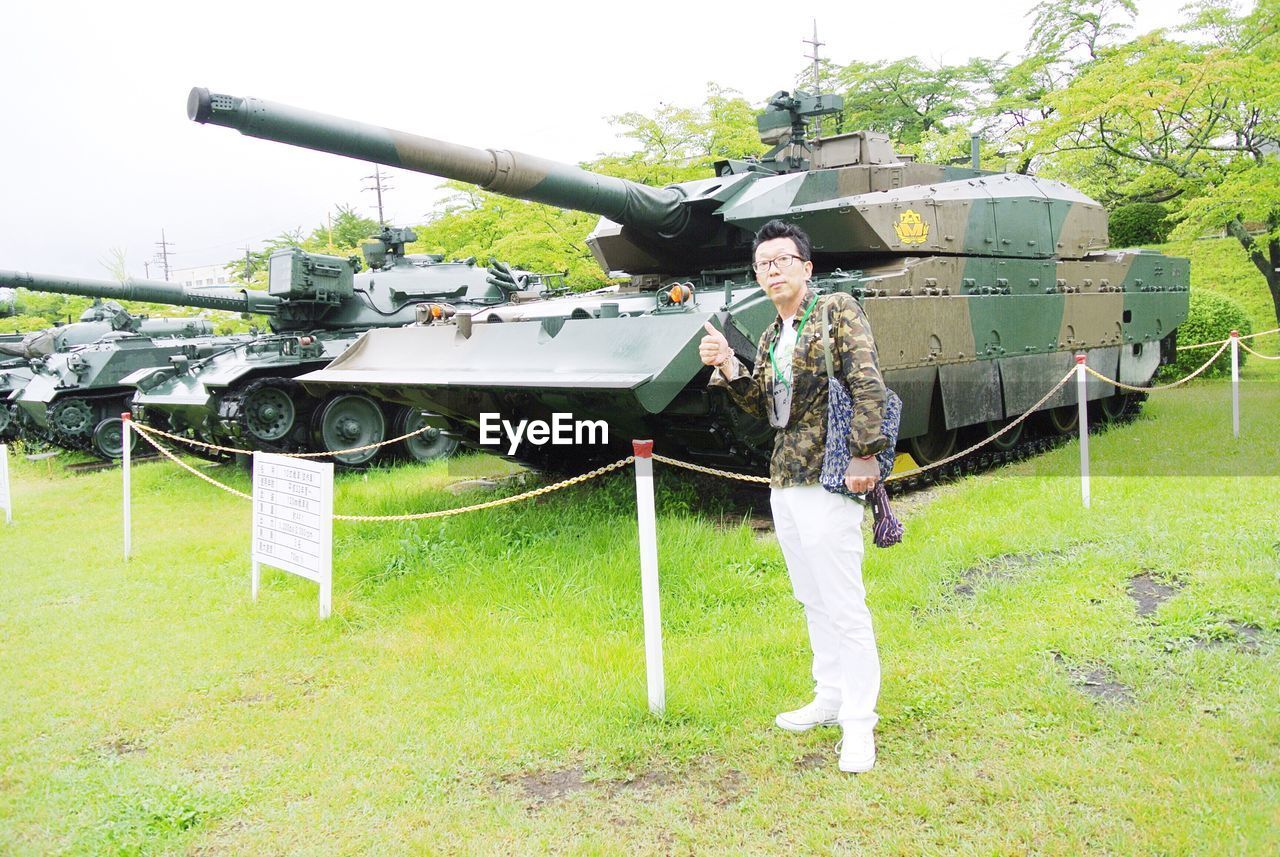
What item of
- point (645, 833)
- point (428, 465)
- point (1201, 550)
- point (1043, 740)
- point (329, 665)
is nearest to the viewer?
point (645, 833)

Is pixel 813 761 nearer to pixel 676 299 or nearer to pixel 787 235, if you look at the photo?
pixel 787 235

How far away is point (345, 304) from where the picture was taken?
1289cm

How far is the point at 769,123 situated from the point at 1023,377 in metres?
3.18

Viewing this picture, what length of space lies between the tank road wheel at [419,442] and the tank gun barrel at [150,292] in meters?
2.28

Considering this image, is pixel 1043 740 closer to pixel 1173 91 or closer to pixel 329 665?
pixel 329 665

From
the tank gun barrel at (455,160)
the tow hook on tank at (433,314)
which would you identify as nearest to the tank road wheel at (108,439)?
the tow hook on tank at (433,314)

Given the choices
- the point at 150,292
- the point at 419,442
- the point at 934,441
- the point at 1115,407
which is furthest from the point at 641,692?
the point at 150,292

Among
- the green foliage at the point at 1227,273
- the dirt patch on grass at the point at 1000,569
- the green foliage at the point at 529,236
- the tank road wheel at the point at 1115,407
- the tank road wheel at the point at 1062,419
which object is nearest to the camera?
the dirt patch on grass at the point at 1000,569

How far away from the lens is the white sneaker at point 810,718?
392 cm

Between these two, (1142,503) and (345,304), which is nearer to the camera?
(1142,503)

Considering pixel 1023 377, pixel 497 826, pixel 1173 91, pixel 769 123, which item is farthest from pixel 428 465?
pixel 1173 91

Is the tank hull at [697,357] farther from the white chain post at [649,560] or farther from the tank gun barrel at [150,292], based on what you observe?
the tank gun barrel at [150,292]

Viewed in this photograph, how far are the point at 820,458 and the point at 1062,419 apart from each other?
831 cm

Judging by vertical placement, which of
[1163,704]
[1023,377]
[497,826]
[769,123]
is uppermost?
[769,123]
